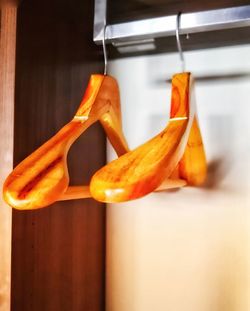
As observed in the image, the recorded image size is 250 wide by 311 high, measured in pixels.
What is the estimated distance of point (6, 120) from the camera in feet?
1.79

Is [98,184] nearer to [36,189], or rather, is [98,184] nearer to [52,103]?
[36,189]

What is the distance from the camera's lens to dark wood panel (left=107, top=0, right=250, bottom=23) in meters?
0.67

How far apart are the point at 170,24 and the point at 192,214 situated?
0.39 metres

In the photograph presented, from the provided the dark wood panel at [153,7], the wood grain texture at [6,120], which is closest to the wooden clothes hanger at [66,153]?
the wood grain texture at [6,120]

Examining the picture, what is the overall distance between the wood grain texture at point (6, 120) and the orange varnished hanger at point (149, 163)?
0.66 feet

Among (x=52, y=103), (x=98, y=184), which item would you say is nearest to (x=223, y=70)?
(x=52, y=103)

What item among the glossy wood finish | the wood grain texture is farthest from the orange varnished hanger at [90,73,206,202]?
the wood grain texture

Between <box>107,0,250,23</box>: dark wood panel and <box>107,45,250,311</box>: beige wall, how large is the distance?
3.8 inches

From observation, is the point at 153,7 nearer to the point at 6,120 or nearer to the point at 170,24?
the point at 170,24

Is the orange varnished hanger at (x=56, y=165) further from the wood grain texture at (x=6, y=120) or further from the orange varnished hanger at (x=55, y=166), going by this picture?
the wood grain texture at (x=6, y=120)

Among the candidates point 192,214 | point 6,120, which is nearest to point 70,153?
point 6,120

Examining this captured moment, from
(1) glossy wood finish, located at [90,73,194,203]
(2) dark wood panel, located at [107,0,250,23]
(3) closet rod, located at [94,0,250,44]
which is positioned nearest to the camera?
(1) glossy wood finish, located at [90,73,194,203]

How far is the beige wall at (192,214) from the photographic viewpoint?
729 millimetres

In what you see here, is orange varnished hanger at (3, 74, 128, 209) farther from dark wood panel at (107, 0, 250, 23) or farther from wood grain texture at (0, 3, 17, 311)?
dark wood panel at (107, 0, 250, 23)
